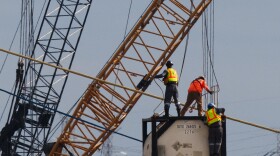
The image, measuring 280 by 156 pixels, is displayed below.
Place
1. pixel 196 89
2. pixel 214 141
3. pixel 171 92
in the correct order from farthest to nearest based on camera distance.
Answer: pixel 196 89
pixel 171 92
pixel 214 141

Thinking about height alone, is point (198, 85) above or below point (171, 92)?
above

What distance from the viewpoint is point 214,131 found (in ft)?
193

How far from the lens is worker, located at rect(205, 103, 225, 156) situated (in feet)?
193

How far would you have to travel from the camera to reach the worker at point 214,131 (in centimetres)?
5875

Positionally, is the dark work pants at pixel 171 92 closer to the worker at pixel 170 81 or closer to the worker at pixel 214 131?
the worker at pixel 170 81

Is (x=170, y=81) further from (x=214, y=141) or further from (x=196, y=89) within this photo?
(x=214, y=141)

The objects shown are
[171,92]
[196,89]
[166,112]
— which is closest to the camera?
[166,112]

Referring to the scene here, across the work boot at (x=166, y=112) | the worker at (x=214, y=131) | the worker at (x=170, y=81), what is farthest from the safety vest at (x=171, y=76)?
the worker at (x=214, y=131)

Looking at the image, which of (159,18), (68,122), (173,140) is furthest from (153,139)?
(68,122)

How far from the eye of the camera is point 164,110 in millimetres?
63500

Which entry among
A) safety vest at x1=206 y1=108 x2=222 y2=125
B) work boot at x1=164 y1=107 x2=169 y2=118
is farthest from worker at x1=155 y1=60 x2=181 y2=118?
safety vest at x1=206 y1=108 x2=222 y2=125

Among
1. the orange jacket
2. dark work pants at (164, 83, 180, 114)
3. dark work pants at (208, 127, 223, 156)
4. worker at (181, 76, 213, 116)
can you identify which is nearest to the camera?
dark work pants at (208, 127, 223, 156)

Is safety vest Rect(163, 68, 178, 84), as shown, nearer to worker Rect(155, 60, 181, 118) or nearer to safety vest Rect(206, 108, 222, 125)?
worker Rect(155, 60, 181, 118)

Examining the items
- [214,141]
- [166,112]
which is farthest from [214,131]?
[166,112]
